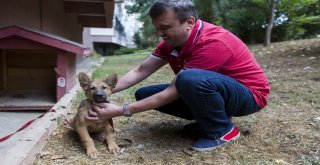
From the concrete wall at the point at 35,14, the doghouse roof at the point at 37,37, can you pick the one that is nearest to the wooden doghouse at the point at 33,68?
the doghouse roof at the point at 37,37

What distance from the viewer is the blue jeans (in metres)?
2.79

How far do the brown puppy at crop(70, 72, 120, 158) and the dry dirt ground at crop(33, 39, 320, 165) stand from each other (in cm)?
8

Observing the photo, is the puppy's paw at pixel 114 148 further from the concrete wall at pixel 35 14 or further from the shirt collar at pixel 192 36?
the concrete wall at pixel 35 14

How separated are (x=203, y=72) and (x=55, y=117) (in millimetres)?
1996

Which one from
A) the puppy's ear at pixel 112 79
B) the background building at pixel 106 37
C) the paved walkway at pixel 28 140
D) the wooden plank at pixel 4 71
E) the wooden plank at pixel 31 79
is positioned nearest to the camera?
the paved walkway at pixel 28 140

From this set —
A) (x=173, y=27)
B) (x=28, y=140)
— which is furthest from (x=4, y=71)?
(x=173, y=27)

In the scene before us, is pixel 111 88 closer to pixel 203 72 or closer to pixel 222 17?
pixel 203 72

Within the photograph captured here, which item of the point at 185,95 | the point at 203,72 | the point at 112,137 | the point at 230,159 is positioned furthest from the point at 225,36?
the point at 112,137

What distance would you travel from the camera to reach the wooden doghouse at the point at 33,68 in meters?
5.92

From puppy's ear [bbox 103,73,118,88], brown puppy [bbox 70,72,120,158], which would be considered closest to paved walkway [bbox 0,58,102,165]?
brown puppy [bbox 70,72,120,158]

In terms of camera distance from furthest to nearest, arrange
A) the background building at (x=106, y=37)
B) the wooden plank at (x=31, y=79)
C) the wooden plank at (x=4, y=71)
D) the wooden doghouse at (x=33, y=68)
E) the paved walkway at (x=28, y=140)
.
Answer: the background building at (x=106, y=37) < the wooden plank at (x=31, y=79) < the wooden plank at (x=4, y=71) < the wooden doghouse at (x=33, y=68) < the paved walkway at (x=28, y=140)

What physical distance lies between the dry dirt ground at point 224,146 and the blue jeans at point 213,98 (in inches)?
8.7

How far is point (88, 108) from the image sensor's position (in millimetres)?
3072

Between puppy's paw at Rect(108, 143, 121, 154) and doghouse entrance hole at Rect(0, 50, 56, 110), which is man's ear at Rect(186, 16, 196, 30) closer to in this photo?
puppy's paw at Rect(108, 143, 121, 154)
